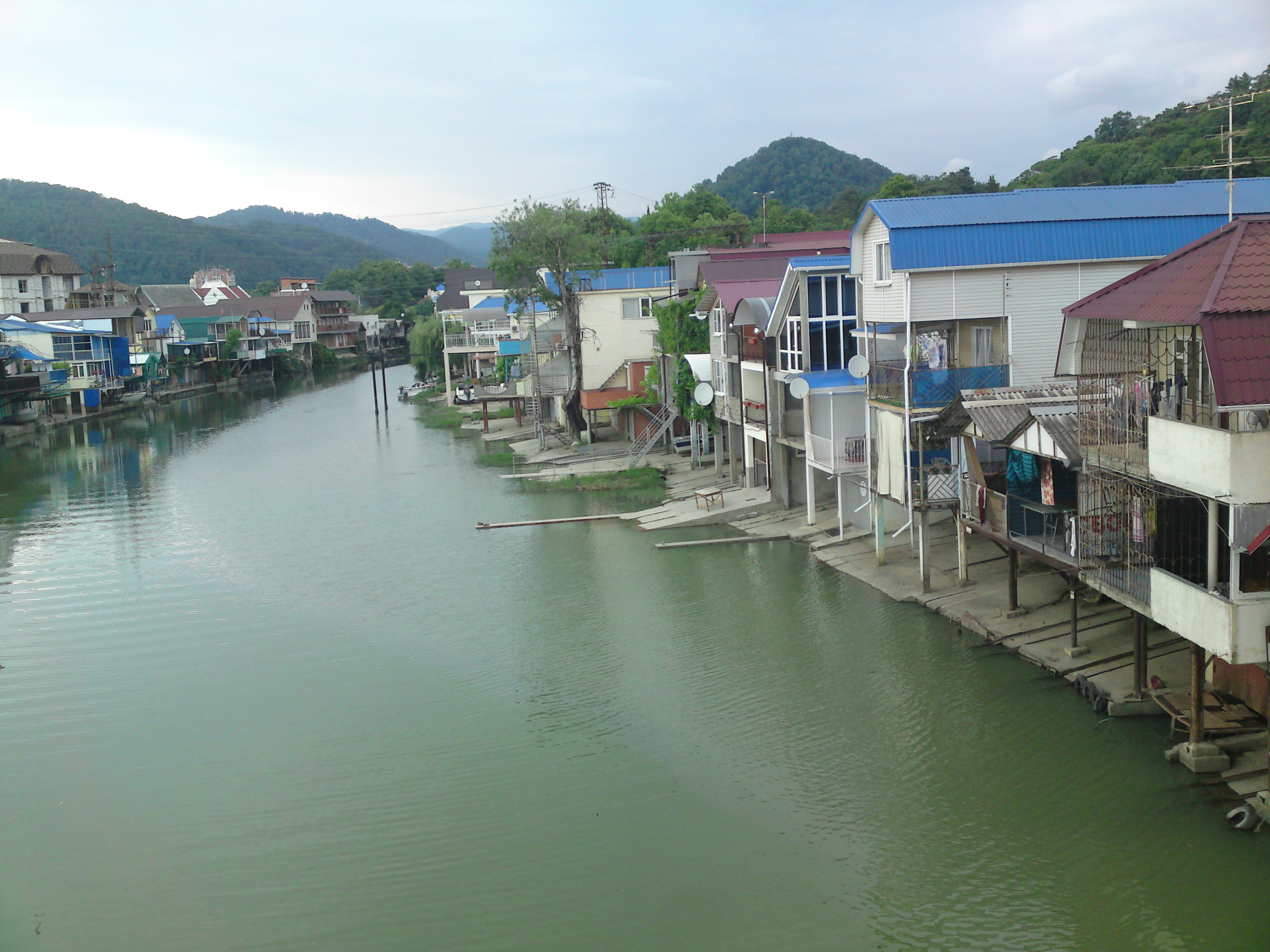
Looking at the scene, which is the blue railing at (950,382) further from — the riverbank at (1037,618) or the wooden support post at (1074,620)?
the wooden support post at (1074,620)

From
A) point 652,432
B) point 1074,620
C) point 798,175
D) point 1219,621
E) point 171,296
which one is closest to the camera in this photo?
point 1219,621

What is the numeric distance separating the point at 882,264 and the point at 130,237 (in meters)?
158

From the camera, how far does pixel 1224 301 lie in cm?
1123

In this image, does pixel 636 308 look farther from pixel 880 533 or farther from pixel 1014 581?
pixel 1014 581

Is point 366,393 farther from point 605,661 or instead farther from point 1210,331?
point 1210,331

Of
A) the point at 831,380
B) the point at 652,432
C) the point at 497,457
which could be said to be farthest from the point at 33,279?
the point at 831,380

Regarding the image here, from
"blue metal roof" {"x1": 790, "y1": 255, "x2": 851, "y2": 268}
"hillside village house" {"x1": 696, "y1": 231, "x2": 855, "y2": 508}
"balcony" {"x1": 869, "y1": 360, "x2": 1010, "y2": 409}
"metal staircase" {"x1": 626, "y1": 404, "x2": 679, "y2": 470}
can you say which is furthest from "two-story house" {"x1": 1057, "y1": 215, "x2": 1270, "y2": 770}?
"metal staircase" {"x1": 626, "y1": 404, "x2": 679, "y2": 470}

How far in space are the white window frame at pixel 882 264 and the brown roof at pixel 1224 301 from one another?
257 inches

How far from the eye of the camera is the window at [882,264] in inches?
787

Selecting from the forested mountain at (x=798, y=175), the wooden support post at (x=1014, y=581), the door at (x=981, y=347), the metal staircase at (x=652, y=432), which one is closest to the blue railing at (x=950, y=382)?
the door at (x=981, y=347)

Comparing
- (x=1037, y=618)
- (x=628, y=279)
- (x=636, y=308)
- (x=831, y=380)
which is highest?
(x=628, y=279)

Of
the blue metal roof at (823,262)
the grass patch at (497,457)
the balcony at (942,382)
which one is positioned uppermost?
the blue metal roof at (823,262)

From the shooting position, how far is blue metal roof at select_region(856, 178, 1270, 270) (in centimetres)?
1912

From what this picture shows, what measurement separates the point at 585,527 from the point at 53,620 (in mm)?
12765
